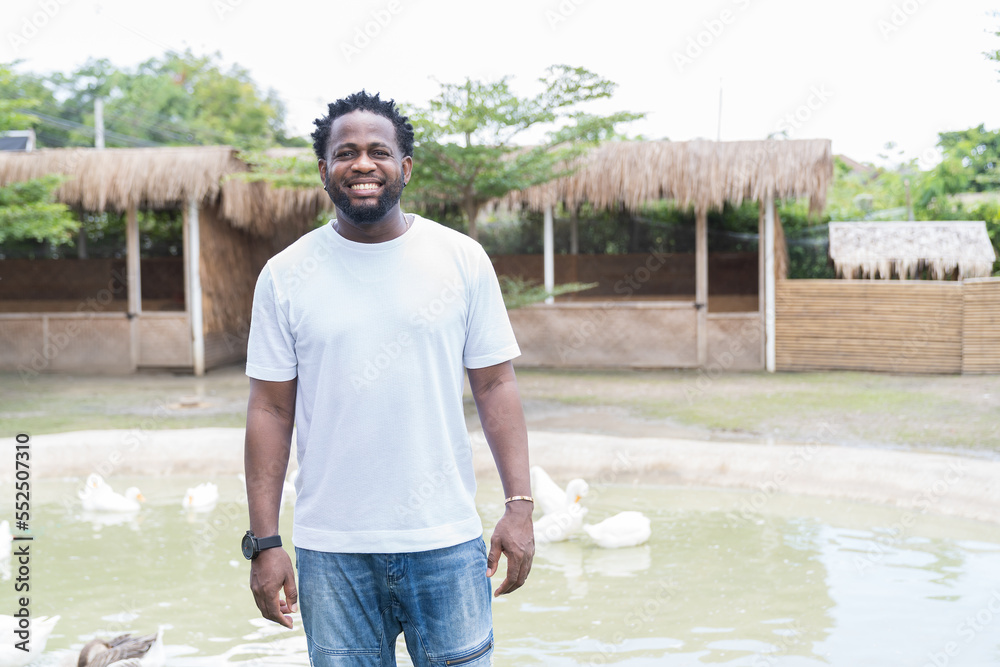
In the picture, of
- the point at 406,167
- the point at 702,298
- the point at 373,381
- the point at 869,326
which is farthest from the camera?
the point at 702,298

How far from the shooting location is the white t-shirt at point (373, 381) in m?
1.89

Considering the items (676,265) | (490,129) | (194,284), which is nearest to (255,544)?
(490,129)

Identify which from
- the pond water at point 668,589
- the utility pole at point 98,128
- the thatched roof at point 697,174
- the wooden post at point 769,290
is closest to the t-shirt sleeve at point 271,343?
the pond water at point 668,589

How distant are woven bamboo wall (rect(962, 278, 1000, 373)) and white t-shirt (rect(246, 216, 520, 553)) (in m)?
10.3

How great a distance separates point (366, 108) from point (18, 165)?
11.2 meters

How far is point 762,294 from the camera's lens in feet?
38.9

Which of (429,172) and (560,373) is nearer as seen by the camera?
(429,172)

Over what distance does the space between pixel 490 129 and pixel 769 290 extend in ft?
15.8

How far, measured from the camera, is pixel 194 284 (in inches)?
482

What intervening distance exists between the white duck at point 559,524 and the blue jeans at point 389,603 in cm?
307

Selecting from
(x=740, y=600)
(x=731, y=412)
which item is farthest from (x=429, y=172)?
(x=740, y=600)

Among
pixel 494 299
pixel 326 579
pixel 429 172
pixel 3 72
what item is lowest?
pixel 326 579

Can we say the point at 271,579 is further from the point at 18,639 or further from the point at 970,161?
the point at 970,161

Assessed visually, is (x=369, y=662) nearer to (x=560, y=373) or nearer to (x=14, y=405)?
(x=14, y=405)
